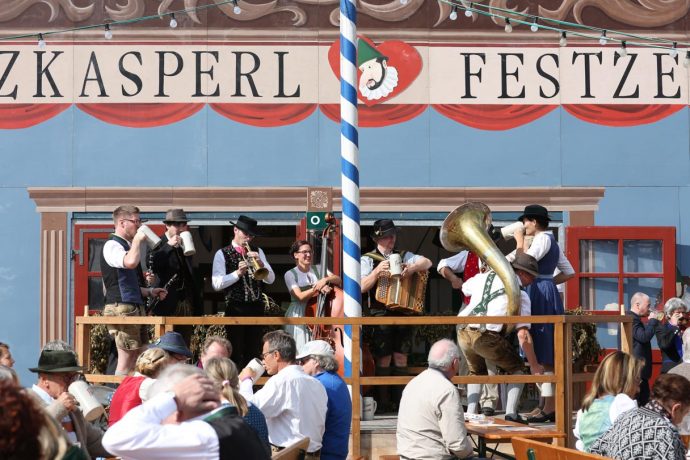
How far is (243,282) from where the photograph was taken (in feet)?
34.4

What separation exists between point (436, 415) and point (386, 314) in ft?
10.1

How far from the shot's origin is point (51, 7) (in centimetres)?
1279

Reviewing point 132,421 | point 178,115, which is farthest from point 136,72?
point 132,421

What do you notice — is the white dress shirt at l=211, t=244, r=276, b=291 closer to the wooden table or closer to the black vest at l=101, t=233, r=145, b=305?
the black vest at l=101, t=233, r=145, b=305

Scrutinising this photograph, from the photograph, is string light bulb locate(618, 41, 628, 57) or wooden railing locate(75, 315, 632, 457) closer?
wooden railing locate(75, 315, 632, 457)

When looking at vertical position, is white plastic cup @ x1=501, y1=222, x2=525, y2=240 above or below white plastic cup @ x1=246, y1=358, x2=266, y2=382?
above

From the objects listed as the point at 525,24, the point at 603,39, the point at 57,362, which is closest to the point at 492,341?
the point at 57,362

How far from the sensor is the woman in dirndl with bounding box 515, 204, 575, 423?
9.82 m

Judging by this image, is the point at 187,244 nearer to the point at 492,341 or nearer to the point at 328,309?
the point at 328,309

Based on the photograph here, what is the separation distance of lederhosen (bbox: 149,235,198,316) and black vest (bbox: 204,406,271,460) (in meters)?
6.07

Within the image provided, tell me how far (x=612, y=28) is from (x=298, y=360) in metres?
6.51

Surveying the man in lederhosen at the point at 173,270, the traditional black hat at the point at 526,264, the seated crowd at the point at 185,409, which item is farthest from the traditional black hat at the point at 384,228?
the seated crowd at the point at 185,409

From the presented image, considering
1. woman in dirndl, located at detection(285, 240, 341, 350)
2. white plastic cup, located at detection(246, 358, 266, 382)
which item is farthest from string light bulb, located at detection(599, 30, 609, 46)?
white plastic cup, located at detection(246, 358, 266, 382)

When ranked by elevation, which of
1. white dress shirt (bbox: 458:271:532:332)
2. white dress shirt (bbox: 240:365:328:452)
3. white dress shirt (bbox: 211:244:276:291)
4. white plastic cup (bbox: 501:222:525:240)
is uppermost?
white plastic cup (bbox: 501:222:525:240)
